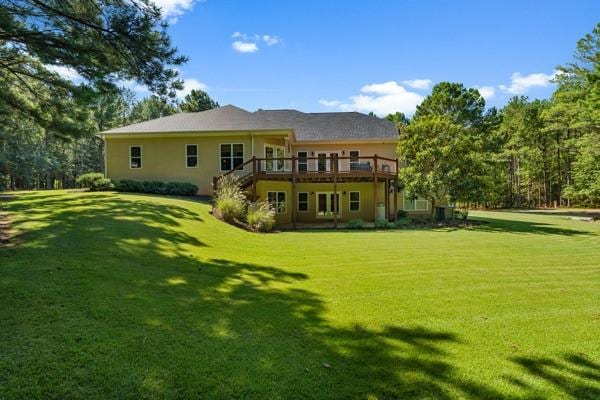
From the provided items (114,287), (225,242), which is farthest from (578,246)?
(114,287)

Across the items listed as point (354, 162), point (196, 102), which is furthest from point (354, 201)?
point (196, 102)

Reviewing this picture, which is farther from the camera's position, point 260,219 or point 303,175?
point 303,175

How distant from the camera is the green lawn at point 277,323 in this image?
317 cm

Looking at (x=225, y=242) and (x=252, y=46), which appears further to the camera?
(x=252, y=46)

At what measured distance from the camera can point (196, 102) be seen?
144ft

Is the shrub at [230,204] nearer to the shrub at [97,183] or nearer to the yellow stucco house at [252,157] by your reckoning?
the yellow stucco house at [252,157]

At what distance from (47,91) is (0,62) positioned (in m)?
1.65

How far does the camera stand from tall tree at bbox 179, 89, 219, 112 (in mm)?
43438

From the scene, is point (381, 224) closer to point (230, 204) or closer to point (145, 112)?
point (230, 204)

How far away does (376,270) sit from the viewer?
306 inches

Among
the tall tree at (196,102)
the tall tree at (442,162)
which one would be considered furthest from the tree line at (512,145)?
the tall tree at (196,102)

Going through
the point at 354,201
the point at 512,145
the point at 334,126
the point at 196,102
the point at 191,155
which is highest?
the point at 196,102

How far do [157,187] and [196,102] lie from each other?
2688cm

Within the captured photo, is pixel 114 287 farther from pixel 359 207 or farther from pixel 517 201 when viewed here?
pixel 517 201
